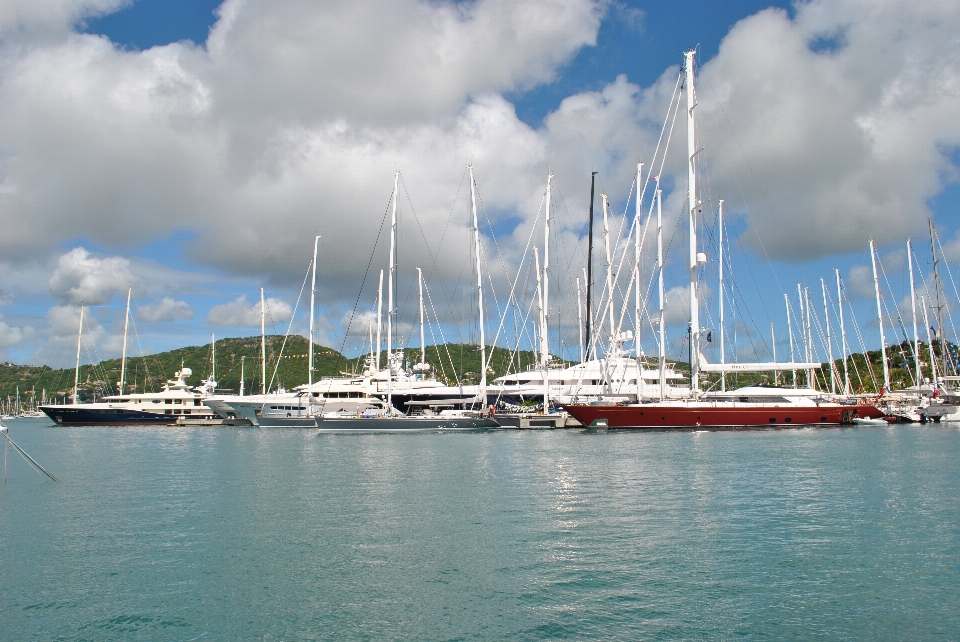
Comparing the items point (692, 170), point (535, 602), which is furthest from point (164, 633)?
point (692, 170)

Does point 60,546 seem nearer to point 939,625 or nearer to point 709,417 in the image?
point 939,625

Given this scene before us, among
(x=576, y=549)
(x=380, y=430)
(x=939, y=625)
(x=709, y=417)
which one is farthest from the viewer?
(x=380, y=430)

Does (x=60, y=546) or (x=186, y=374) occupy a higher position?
(x=186, y=374)

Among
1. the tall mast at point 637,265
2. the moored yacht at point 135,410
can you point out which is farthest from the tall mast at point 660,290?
the moored yacht at point 135,410

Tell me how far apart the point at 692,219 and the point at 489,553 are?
4530 cm

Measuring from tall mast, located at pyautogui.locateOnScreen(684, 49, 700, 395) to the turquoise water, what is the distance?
23.4 m

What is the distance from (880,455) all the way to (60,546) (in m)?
36.3

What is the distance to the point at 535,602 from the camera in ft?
42.6

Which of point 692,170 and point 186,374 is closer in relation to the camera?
point 692,170

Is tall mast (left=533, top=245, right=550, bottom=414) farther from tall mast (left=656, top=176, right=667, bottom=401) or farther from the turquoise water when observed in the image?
the turquoise water

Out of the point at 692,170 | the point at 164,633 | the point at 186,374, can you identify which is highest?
the point at 692,170

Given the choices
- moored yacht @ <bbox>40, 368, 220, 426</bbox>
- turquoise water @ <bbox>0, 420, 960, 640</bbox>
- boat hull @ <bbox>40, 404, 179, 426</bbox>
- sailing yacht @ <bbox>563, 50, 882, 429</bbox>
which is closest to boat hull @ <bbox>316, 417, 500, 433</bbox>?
sailing yacht @ <bbox>563, 50, 882, 429</bbox>

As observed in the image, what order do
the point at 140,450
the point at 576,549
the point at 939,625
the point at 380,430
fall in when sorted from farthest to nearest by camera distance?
the point at 380,430, the point at 140,450, the point at 576,549, the point at 939,625

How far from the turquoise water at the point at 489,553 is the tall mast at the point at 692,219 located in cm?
2345
